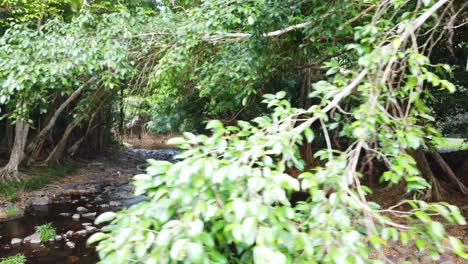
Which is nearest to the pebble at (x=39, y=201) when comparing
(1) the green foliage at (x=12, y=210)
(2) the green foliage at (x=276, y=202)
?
(1) the green foliage at (x=12, y=210)

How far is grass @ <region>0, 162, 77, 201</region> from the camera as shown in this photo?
25.1ft

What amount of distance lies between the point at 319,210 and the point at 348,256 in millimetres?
206

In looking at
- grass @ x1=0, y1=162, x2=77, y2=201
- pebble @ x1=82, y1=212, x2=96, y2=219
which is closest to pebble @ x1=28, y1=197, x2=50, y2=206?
grass @ x1=0, y1=162, x2=77, y2=201

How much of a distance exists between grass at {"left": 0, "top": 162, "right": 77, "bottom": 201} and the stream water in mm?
680

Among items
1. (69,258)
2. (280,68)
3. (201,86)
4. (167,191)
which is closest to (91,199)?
(69,258)

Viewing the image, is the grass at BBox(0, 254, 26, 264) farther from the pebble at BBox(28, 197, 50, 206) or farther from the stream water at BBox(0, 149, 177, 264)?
the pebble at BBox(28, 197, 50, 206)

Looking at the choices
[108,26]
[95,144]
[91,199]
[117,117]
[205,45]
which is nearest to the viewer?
[108,26]

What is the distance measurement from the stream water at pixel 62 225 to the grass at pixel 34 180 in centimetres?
68

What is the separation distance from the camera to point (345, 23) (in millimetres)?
3172

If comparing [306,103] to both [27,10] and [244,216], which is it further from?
[244,216]

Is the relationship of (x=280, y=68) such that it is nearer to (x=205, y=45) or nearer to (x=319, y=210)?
(x=205, y=45)

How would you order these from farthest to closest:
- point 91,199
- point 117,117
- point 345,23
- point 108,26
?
point 117,117, point 91,199, point 108,26, point 345,23

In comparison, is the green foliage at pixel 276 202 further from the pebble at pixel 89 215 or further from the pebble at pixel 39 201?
the pebble at pixel 39 201

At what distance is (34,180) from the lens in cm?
862
